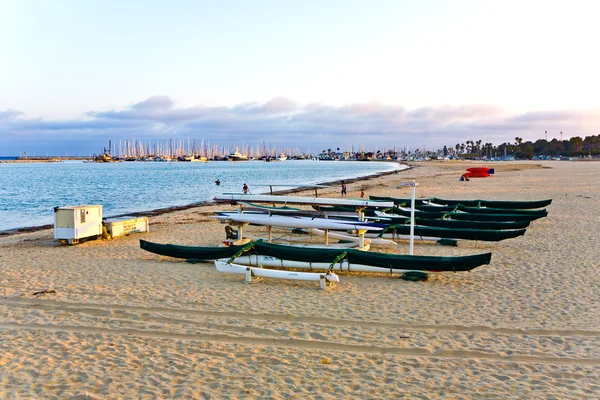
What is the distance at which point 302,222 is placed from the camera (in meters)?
13.9

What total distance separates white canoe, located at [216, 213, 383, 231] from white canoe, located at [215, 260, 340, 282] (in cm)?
316

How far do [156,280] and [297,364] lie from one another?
5511 mm

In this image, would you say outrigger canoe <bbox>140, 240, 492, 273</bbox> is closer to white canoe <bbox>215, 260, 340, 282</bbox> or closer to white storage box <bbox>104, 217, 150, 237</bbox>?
white canoe <bbox>215, 260, 340, 282</bbox>

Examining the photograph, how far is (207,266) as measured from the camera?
479 inches

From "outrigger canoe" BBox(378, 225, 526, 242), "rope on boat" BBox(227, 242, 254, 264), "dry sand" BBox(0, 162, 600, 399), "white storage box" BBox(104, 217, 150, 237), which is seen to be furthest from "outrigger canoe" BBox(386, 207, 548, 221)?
"white storage box" BBox(104, 217, 150, 237)

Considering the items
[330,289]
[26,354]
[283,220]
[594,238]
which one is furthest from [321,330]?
[594,238]

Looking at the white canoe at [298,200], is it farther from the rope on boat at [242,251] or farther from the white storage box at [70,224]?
the rope on boat at [242,251]

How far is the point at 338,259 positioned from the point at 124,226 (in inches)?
410

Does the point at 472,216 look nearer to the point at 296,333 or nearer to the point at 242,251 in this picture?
the point at 242,251

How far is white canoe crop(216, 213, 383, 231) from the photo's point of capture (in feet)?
44.4

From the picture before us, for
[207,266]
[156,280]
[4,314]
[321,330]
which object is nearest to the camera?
[321,330]

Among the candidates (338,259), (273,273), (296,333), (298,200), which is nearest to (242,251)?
(273,273)

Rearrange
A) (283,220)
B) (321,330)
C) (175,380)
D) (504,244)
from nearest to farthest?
(175,380) < (321,330) < (283,220) < (504,244)

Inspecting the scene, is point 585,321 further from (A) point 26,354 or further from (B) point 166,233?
(B) point 166,233
